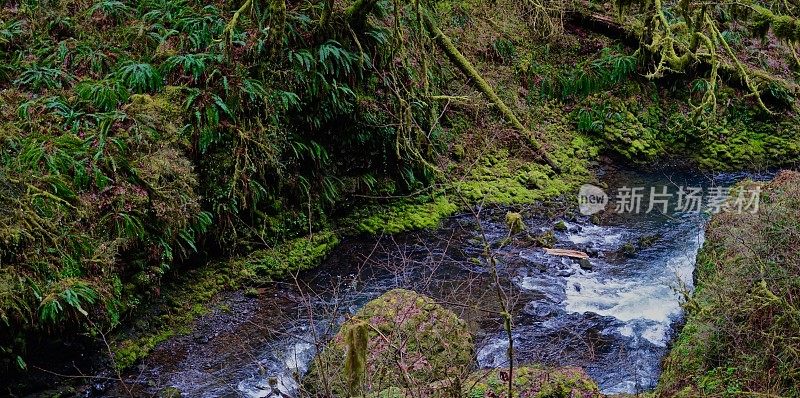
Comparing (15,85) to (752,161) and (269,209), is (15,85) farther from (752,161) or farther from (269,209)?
(752,161)

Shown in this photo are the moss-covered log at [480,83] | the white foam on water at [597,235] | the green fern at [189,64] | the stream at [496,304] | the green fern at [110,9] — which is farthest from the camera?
the moss-covered log at [480,83]

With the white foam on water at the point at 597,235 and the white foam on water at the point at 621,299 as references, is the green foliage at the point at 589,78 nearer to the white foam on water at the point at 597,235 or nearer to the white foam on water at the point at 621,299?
the white foam on water at the point at 597,235

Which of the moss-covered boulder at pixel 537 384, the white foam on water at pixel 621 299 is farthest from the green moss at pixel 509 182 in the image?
the moss-covered boulder at pixel 537 384

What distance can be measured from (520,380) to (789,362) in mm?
1863

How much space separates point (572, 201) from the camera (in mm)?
10227

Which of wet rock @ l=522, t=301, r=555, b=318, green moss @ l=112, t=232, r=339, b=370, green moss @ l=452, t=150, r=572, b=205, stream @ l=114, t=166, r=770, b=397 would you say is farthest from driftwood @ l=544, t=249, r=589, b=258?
green moss @ l=112, t=232, r=339, b=370

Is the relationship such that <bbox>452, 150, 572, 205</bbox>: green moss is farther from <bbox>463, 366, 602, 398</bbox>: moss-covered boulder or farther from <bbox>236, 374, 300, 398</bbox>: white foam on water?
<bbox>463, 366, 602, 398</bbox>: moss-covered boulder

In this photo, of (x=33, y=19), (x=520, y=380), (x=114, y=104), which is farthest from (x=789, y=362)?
(x=33, y=19)

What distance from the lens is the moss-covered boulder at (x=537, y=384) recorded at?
4570 mm

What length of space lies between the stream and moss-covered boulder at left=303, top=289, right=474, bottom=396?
0.76ft

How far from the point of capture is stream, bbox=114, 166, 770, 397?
609 centimetres

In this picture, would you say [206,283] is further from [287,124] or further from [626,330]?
[626,330]

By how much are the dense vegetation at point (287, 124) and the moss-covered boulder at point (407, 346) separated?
1132mm

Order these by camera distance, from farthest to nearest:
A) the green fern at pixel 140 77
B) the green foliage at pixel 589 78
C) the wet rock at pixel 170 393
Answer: the green foliage at pixel 589 78
the green fern at pixel 140 77
the wet rock at pixel 170 393
